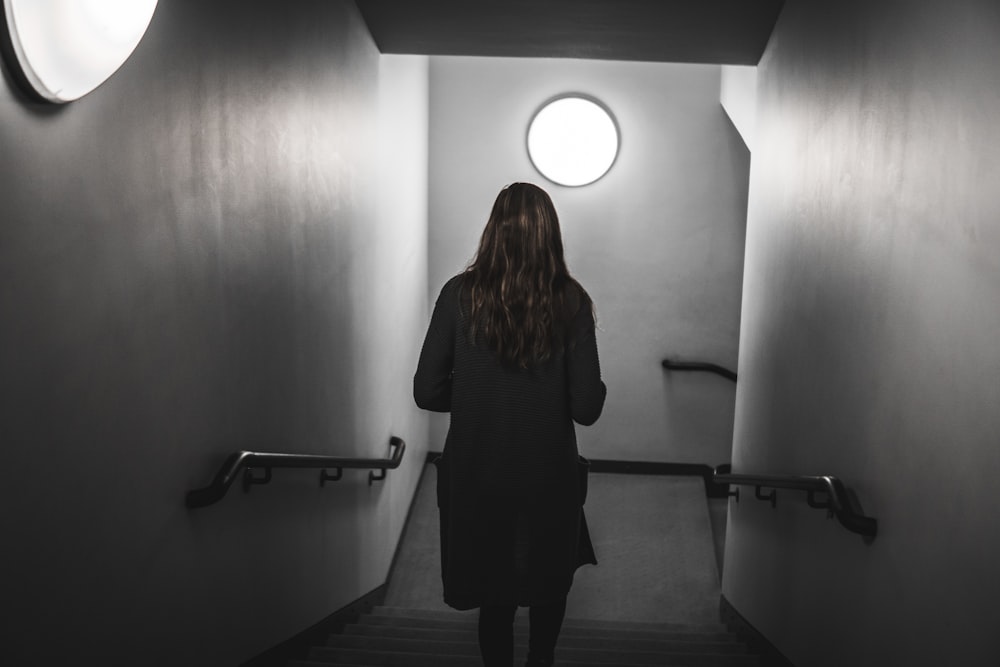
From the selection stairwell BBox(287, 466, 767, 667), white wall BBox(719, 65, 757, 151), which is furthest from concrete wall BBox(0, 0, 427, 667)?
white wall BBox(719, 65, 757, 151)

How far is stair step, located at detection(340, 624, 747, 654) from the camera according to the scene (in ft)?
11.5

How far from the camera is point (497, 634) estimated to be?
2.45 meters

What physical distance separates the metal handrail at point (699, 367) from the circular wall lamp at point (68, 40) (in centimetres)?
577

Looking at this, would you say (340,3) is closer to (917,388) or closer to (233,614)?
(233,614)

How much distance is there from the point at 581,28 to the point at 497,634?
9.17 ft

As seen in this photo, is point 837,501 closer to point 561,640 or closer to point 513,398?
point 513,398

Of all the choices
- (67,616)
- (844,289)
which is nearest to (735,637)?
(844,289)

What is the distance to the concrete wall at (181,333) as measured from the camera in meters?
1.37

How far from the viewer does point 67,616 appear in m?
1.49

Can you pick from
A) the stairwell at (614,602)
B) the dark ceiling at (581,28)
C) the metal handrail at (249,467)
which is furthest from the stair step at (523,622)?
the dark ceiling at (581,28)

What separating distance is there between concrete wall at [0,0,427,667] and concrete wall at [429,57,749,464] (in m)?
2.93

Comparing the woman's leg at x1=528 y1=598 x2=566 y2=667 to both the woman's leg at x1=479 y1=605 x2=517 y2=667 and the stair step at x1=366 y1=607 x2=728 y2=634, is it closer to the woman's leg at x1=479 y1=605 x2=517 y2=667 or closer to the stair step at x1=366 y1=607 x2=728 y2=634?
the woman's leg at x1=479 y1=605 x2=517 y2=667

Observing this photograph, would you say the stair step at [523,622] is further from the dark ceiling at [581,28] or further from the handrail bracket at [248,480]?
the dark ceiling at [581,28]

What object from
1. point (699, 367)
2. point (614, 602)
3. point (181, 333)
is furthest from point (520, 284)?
point (699, 367)
